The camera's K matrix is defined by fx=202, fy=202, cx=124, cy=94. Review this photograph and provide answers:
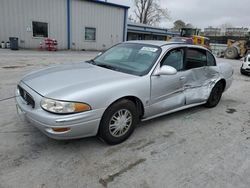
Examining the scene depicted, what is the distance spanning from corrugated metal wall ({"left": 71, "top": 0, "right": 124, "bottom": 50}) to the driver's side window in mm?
17029

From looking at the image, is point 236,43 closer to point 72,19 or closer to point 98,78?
point 72,19

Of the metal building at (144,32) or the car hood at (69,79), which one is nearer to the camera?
the car hood at (69,79)

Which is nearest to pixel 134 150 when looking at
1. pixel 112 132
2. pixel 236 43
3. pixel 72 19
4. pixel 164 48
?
pixel 112 132

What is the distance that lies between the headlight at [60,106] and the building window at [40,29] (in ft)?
56.0

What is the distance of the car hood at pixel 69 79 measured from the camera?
2518 millimetres

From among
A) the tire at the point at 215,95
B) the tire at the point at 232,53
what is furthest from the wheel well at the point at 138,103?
the tire at the point at 232,53

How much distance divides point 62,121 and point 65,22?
58.8ft

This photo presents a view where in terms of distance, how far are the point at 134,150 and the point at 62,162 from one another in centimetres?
97

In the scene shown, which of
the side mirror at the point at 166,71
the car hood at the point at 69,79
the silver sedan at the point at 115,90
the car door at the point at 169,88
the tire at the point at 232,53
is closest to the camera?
the silver sedan at the point at 115,90

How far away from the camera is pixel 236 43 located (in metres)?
20.7

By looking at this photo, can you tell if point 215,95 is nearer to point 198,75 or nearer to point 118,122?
point 198,75

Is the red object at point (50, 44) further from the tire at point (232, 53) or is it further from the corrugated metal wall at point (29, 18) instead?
the tire at point (232, 53)

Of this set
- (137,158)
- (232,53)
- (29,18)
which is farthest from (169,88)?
(232,53)

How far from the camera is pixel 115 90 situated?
8.74ft
